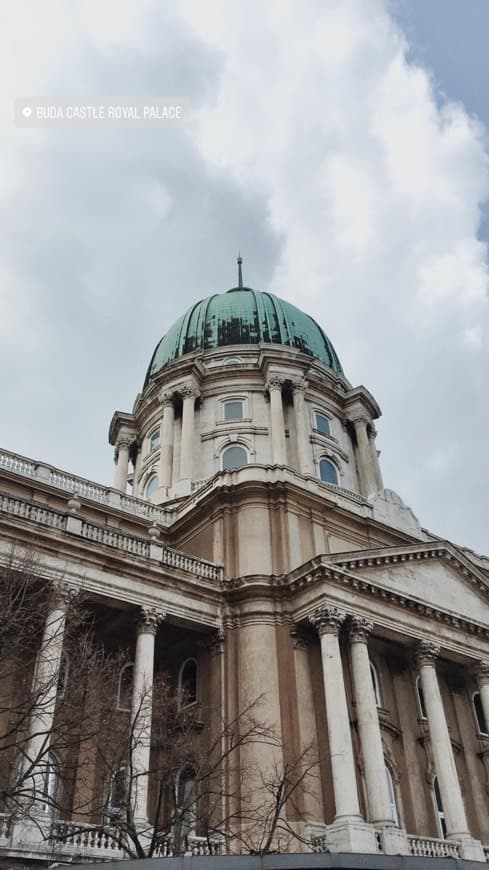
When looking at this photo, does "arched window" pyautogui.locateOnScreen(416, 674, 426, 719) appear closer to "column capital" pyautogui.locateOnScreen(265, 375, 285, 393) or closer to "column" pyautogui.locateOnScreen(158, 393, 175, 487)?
"column" pyautogui.locateOnScreen(158, 393, 175, 487)

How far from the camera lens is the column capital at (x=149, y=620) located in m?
25.0

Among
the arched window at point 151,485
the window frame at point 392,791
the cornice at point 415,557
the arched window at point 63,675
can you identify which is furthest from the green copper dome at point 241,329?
the arched window at point 63,675

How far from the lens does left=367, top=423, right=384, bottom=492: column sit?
45094 mm

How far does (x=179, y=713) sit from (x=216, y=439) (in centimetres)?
2422

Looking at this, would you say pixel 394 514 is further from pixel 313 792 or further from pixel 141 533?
pixel 313 792

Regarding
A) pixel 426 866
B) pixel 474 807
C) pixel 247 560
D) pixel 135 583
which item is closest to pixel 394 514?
pixel 247 560

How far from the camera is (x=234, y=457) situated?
42.5 metres

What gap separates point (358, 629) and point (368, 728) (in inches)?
130

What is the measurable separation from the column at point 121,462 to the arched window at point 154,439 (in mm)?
1933

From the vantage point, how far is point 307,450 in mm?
41406

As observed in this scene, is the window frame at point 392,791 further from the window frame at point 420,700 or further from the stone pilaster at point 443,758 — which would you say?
the window frame at point 420,700

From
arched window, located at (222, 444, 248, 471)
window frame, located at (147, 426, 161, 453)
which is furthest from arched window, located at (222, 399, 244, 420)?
window frame, located at (147, 426, 161, 453)

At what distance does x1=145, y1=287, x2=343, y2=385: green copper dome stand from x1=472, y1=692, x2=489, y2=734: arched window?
76.3 feet

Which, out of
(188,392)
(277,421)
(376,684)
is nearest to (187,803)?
(376,684)
